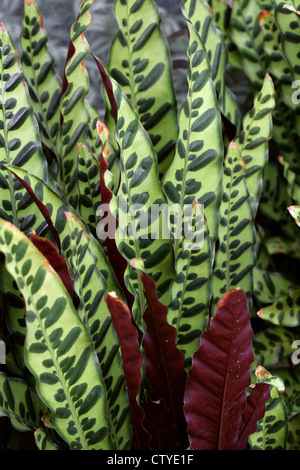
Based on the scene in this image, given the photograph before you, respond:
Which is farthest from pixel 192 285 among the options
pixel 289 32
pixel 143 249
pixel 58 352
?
pixel 289 32

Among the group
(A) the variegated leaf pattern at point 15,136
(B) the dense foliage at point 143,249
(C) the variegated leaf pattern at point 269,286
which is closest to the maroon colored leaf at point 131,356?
(B) the dense foliage at point 143,249

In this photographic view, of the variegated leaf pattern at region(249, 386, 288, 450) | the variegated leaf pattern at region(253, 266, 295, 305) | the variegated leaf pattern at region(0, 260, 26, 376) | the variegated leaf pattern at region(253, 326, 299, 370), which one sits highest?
the variegated leaf pattern at region(0, 260, 26, 376)

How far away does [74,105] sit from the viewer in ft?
2.24

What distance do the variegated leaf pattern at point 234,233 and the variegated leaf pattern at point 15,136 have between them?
22cm

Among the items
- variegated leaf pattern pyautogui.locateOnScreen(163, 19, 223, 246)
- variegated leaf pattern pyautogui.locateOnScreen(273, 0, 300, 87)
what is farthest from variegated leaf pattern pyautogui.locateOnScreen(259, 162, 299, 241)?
variegated leaf pattern pyautogui.locateOnScreen(163, 19, 223, 246)

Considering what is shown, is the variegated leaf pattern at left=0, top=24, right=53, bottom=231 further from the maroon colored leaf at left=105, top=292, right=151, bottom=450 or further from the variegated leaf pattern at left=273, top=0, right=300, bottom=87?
the variegated leaf pattern at left=273, top=0, right=300, bottom=87

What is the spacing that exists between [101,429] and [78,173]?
308mm

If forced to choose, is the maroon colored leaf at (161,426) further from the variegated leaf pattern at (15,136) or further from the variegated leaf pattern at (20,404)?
the variegated leaf pattern at (15,136)

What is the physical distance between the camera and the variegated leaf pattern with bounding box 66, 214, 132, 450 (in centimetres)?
52

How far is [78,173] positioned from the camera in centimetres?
67

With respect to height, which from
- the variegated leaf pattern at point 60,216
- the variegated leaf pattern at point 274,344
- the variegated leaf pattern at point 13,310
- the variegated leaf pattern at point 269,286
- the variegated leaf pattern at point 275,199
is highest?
the variegated leaf pattern at point 60,216

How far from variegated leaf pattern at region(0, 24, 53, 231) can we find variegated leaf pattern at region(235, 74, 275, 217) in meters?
0.25

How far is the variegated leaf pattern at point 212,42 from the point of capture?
2.30 feet

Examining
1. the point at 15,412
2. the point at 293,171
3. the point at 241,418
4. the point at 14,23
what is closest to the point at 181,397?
Result: the point at 241,418
